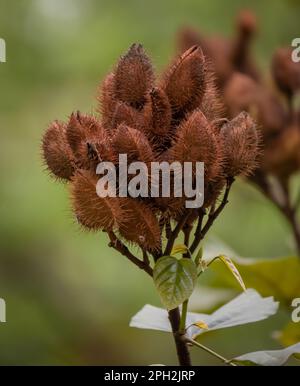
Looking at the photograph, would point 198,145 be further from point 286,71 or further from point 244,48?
point 244,48

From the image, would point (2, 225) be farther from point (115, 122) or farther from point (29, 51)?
point (115, 122)

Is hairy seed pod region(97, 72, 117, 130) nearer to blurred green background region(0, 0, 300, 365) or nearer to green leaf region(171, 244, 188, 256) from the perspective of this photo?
green leaf region(171, 244, 188, 256)

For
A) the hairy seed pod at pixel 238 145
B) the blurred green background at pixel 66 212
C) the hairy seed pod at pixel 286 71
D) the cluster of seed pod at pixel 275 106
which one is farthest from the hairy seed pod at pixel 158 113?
the blurred green background at pixel 66 212

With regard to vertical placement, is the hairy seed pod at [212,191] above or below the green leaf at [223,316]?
above

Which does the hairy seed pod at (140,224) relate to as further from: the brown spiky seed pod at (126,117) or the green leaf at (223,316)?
the green leaf at (223,316)

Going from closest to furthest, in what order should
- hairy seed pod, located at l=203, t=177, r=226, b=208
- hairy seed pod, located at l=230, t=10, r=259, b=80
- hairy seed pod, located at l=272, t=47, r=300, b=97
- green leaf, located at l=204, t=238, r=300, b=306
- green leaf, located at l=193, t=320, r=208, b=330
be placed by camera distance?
1. hairy seed pod, located at l=203, t=177, r=226, b=208
2. green leaf, located at l=193, t=320, r=208, b=330
3. green leaf, located at l=204, t=238, r=300, b=306
4. hairy seed pod, located at l=272, t=47, r=300, b=97
5. hairy seed pod, located at l=230, t=10, r=259, b=80

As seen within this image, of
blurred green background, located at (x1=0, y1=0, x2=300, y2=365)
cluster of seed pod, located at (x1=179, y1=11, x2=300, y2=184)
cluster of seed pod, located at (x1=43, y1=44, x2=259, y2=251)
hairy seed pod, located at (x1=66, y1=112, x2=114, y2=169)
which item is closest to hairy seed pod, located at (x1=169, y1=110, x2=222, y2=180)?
cluster of seed pod, located at (x1=43, y1=44, x2=259, y2=251)
